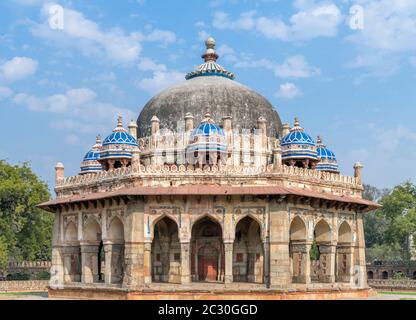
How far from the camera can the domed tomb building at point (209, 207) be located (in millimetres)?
29812

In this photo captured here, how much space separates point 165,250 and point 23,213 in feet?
79.5

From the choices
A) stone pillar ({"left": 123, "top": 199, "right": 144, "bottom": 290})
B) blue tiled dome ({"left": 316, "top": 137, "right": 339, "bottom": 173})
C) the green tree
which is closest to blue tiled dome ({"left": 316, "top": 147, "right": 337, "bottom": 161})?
blue tiled dome ({"left": 316, "top": 137, "right": 339, "bottom": 173})

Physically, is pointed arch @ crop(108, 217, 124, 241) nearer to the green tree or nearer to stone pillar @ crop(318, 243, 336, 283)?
stone pillar @ crop(318, 243, 336, 283)

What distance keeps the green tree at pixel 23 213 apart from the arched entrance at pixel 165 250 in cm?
2058

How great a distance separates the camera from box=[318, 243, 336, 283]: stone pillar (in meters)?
33.0

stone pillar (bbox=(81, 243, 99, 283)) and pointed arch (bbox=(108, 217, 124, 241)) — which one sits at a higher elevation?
pointed arch (bbox=(108, 217, 124, 241))

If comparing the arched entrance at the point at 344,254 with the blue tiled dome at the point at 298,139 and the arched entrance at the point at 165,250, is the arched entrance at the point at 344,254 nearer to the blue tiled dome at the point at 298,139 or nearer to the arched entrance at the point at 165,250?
the blue tiled dome at the point at 298,139

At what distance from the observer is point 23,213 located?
2142 inches

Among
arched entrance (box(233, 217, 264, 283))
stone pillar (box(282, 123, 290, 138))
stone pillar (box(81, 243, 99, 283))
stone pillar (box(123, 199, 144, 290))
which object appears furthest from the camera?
stone pillar (box(282, 123, 290, 138))

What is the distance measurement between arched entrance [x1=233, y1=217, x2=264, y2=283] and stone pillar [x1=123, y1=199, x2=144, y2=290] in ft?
18.6

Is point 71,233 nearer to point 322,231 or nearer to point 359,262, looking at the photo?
point 322,231

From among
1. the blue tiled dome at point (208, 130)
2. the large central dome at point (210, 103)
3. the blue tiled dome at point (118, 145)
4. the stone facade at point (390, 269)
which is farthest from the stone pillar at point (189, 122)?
the stone facade at point (390, 269)

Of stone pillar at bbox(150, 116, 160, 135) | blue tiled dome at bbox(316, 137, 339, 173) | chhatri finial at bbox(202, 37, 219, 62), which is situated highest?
chhatri finial at bbox(202, 37, 219, 62)

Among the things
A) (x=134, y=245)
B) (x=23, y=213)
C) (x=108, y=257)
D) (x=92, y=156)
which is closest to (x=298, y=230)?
(x=134, y=245)
